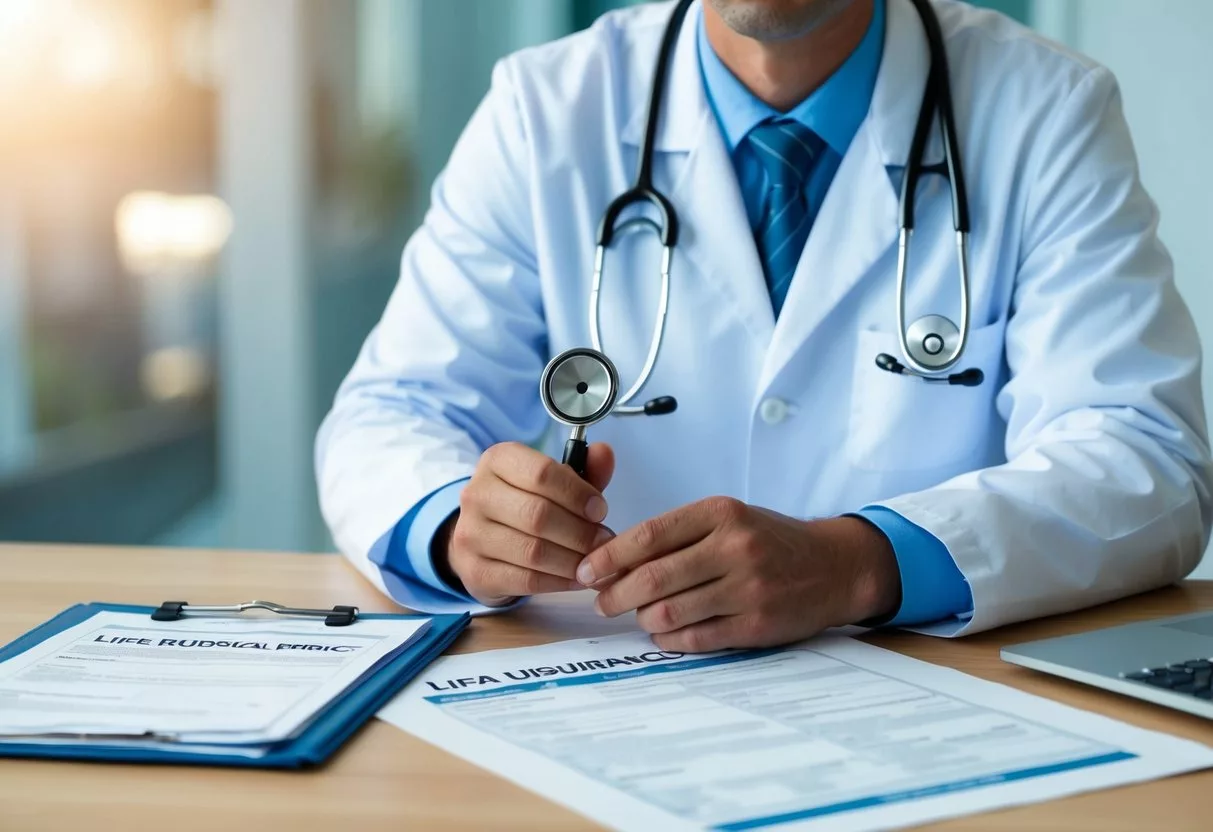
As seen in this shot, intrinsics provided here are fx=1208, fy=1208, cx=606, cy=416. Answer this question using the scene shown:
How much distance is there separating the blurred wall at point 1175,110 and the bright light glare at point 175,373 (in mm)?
2303

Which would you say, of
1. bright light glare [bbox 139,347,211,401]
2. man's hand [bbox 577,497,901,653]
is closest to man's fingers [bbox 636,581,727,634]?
man's hand [bbox 577,497,901,653]

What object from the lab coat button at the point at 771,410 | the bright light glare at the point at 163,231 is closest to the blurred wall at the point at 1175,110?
the lab coat button at the point at 771,410

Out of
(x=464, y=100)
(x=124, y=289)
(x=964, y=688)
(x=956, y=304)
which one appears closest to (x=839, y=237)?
(x=956, y=304)

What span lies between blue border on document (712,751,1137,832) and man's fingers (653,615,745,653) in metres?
0.27

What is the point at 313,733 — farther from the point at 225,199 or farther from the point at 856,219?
the point at 225,199

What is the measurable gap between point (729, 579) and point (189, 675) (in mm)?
407

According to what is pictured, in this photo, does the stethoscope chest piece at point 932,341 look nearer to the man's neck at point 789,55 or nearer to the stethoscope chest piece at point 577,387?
→ the man's neck at point 789,55

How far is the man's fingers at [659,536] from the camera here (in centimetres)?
96

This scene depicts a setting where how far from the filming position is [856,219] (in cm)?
142

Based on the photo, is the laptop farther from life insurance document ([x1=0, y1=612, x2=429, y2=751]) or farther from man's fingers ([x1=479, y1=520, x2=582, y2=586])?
life insurance document ([x1=0, y1=612, x2=429, y2=751])

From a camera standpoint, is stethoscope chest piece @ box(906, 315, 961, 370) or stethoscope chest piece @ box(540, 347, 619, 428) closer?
stethoscope chest piece @ box(540, 347, 619, 428)

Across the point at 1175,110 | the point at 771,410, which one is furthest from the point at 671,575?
the point at 1175,110

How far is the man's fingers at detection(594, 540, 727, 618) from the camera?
37.4 inches

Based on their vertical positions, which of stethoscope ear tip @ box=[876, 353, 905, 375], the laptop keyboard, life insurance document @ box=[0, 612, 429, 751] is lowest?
life insurance document @ box=[0, 612, 429, 751]
